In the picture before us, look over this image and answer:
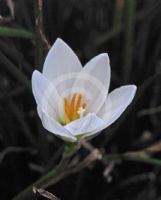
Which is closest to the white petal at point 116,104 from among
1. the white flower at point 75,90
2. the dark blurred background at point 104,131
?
the white flower at point 75,90

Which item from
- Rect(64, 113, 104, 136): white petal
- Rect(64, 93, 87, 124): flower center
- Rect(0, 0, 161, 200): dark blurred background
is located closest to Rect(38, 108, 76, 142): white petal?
Rect(64, 113, 104, 136): white petal

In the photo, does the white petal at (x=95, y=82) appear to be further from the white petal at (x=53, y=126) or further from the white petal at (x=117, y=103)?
the white petal at (x=53, y=126)

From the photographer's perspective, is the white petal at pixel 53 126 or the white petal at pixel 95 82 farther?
the white petal at pixel 95 82

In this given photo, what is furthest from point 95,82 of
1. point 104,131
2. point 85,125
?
point 104,131

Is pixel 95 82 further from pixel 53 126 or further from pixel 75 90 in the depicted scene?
pixel 53 126

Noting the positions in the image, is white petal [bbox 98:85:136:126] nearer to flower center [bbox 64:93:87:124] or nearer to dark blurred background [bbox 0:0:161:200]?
flower center [bbox 64:93:87:124]

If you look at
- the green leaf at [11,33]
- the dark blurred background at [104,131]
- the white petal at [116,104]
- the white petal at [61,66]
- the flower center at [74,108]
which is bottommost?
the dark blurred background at [104,131]
